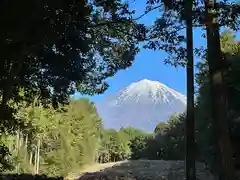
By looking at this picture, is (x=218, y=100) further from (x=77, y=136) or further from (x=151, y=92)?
(x=77, y=136)

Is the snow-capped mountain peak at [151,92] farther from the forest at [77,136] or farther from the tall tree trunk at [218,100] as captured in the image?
the tall tree trunk at [218,100]

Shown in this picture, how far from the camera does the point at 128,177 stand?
15750 mm

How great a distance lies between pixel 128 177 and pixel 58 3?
434 inches

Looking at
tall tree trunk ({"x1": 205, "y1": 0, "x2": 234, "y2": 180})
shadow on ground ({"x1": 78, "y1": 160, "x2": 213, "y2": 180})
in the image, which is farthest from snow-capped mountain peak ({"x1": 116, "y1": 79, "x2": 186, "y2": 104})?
shadow on ground ({"x1": 78, "y1": 160, "x2": 213, "y2": 180})

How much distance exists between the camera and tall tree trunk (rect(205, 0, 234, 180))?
5695 millimetres

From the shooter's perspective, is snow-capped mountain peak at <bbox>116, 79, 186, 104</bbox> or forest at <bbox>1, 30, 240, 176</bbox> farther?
forest at <bbox>1, 30, 240, 176</bbox>

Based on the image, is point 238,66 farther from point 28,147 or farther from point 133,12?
point 28,147

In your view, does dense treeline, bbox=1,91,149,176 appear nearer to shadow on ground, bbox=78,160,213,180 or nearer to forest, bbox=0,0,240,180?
shadow on ground, bbox=78,160,213,180

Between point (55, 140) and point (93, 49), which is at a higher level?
point (93, 49)

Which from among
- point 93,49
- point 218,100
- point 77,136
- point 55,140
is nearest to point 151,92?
point 93,49

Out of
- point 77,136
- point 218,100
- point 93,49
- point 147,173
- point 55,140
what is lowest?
point 147,173

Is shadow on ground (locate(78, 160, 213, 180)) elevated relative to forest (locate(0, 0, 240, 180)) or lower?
lower

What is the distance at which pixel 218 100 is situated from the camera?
19.3ft

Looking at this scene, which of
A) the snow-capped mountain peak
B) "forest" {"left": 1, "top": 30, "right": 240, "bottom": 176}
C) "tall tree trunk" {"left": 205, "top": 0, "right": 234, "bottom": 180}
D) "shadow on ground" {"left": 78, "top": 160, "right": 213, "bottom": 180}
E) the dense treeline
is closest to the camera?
"tall tree trunk" {"left": 205, "top": 0, "right": 234, "bottom": 180}
